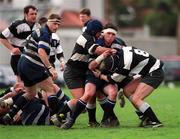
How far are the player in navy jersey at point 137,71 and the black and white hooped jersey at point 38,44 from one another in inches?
39.3

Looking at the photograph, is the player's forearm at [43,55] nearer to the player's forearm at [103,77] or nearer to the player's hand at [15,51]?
the player's forearm at [103,77]

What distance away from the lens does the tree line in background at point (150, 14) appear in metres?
74.4

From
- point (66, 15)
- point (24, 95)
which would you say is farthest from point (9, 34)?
point (66, 15)

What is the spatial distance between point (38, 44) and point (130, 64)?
1866 millimetres

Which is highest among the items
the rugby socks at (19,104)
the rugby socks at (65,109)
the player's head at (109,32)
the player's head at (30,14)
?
the player's head at (109,32)

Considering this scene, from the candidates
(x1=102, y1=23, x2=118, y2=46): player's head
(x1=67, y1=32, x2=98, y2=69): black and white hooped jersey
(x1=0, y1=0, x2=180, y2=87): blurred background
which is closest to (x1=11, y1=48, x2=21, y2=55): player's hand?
(x1=67, y1=32, x2=98, y2=69): black and white hooped jersey

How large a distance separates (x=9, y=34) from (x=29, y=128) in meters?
3.24

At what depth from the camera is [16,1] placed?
74688 millimetres

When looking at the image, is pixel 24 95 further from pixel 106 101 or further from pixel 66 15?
pixel 66 15

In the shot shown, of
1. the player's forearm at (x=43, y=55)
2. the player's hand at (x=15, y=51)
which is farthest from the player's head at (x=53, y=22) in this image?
the player's hand at (x=15, y=51)

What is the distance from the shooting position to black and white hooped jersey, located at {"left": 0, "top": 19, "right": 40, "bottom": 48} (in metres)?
16.9

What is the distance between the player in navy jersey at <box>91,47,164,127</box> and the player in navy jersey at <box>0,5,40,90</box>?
285 centimetres

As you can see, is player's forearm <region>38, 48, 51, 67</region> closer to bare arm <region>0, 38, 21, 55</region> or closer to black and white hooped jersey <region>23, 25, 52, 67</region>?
black and white hooped jersey <region>23, 25, 52, 67</region>

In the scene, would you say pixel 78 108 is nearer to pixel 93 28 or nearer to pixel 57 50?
pixel 93 28
